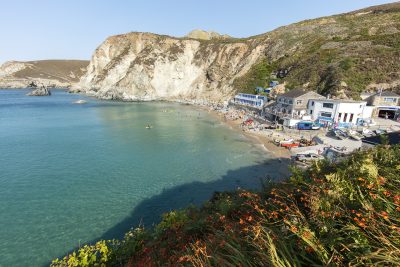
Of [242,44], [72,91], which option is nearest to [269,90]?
[242,44]

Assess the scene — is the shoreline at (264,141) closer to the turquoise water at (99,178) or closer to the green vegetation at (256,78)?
the turquoise water at (99,178)

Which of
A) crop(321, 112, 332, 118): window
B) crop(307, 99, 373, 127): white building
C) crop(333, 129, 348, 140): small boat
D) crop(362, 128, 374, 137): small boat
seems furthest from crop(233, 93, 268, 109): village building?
crop(362, 128, 374, 137): small boat

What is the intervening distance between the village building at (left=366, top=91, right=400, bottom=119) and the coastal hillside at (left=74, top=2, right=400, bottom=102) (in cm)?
704

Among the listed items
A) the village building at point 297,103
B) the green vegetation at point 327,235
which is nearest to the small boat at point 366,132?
the village building at point 297,103

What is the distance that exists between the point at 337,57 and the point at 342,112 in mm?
40159

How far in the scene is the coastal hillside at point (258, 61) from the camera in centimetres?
6975

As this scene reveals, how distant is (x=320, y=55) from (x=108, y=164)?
88602 millimetres

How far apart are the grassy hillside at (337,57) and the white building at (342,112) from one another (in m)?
12.5

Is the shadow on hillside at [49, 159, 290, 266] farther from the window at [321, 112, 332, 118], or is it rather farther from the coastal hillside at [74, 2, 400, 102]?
the coastal hillside at [74, 2, 400, 102]

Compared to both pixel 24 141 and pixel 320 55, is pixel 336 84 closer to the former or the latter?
pixel 320 55

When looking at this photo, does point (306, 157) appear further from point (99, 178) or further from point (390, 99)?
point (390, 99)

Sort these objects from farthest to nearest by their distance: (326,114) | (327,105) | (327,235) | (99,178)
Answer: (326,114) → (327,105) → (99,178) → (327,235)

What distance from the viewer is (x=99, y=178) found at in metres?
31.1

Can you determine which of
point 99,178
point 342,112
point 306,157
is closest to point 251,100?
point 342,112
